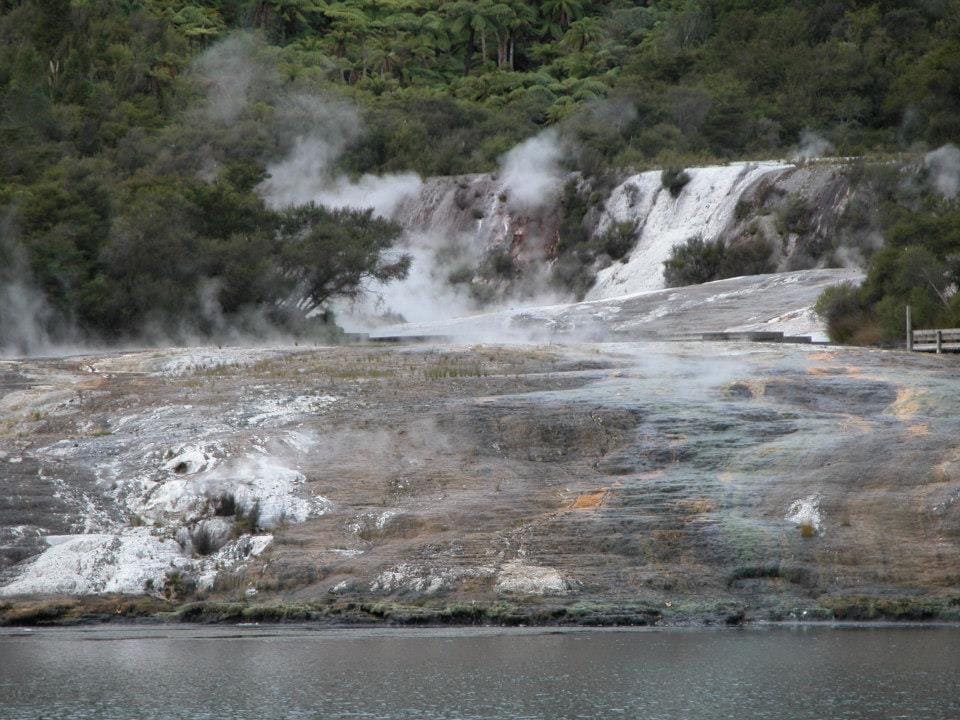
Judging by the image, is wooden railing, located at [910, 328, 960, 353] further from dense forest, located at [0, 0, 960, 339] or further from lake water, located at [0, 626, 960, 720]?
lake water, located at [0, 626, 960, 720]

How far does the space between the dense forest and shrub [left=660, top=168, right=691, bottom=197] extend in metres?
4.06

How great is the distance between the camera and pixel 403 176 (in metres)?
84.4

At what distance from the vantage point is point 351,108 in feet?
307

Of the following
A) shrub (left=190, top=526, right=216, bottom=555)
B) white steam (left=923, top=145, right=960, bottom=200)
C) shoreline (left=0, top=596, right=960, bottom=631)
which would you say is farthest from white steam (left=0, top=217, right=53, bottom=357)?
white steam (left=923, top=145, right=960, bottom=200)

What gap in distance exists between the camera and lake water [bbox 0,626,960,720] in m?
19.0

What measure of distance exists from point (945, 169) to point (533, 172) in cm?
2033

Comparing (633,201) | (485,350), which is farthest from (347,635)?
(633,201)

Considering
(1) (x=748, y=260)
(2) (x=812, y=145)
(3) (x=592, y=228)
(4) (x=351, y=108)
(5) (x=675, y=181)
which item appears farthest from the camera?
(4) (x=351, y=108)

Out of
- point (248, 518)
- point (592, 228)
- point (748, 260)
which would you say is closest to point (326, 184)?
point (592, 228)

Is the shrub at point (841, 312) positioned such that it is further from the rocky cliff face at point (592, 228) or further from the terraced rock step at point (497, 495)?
the rocky cliff face at point (592, 228)

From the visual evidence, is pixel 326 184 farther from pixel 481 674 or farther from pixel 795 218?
pixel 481 674

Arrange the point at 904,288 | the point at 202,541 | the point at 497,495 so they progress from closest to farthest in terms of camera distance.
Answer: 1. the point at 202,541
2. the point at 497,495
3. the point at 904,288

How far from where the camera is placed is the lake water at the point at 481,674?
62.5ft

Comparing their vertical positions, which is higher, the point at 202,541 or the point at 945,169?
the point at 945,169
